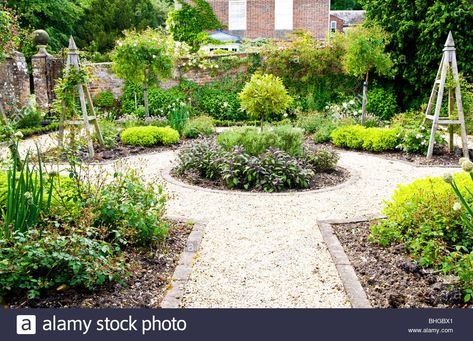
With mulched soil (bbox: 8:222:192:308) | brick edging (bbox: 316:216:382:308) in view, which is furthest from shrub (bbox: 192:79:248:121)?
mulched soil (bbox: 8:222:192:308)

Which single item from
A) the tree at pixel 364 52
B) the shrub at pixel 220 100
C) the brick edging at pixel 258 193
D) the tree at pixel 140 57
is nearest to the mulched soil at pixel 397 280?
the brick edging at pixel 258 193

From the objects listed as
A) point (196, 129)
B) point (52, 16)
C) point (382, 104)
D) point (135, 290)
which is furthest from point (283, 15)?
point (135, 290)

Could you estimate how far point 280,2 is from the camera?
2608cm

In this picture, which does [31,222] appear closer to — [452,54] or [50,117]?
[452,54]

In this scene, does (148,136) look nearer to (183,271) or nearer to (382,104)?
(183,271)

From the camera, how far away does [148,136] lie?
10.6 m

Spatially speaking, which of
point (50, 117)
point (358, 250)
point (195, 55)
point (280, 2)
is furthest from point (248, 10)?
point (358, 250)

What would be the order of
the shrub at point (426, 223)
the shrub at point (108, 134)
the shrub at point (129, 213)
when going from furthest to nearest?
the shrub at point (108, 134)
the shrub at point (129, 213)
the shrub at point (426, 223)

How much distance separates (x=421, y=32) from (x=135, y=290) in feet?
40.9

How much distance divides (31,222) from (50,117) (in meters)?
11.9

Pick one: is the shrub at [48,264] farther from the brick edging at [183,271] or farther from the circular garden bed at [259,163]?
the circular garden bed at [259,163]

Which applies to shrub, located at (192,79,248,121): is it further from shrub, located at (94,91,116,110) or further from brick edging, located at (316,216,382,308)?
brick edging, located at (316,216,382,308)

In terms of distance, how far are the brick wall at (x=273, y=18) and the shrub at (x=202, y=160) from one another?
1909 centimetres

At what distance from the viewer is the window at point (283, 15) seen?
2608 cm
